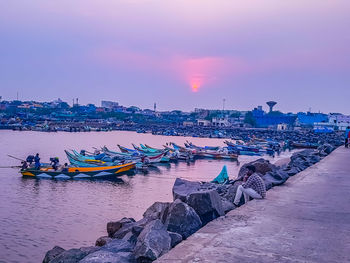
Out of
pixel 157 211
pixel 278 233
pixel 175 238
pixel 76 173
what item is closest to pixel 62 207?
pixel 76 173

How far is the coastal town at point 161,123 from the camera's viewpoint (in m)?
110

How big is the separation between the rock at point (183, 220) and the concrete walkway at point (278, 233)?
8.5 inches

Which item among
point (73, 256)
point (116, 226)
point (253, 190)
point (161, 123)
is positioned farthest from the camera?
point (161, 123)

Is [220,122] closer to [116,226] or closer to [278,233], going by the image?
[116,226]

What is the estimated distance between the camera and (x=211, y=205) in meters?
6.56

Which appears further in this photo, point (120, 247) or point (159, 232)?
point (120, 247)

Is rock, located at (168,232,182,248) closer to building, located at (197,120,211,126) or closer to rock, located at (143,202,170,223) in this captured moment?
rock, located at (143,202,170,223)

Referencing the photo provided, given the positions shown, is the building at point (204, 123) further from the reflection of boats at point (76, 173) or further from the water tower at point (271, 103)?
the reflection of boats at point (76, 173)

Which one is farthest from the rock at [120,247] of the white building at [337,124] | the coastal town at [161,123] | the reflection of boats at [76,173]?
the white building at [337,124]

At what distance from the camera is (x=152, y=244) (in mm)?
4887

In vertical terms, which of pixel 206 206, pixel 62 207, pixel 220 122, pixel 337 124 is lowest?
pixel 62 207

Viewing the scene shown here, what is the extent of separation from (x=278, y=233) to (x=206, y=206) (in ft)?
4.26

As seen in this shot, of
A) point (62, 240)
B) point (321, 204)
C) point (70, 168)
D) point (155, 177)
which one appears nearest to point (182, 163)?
point (155, 177)

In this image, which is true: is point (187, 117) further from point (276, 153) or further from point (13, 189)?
point (13, 189)
